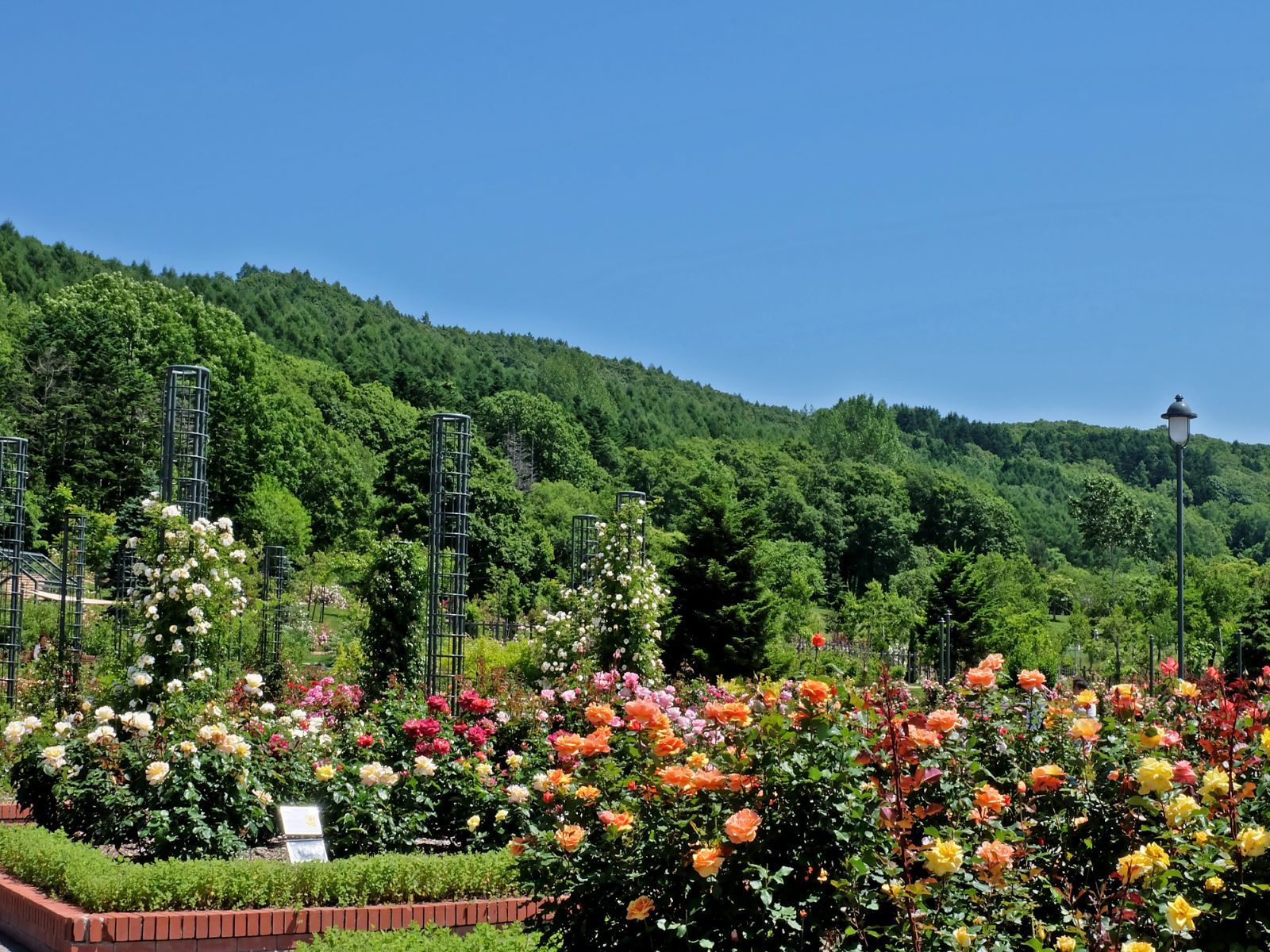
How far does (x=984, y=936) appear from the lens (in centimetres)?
356

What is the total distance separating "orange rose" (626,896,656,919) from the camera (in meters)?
3.80

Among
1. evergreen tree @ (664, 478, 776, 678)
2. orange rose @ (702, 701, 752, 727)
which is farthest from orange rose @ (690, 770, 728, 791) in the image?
evergreen tree @ (664, 478, 776, 678)

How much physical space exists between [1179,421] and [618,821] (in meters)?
11.3

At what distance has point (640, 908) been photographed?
3812mm

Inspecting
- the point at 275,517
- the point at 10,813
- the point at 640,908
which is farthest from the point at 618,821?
the point at 275,517

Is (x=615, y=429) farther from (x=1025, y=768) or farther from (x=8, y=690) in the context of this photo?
(x=1025, y=768)

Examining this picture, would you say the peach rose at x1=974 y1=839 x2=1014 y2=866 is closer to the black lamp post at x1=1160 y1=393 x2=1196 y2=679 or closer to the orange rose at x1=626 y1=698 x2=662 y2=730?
the orange rose at x1=626 y1=698 x2=662 y2=730

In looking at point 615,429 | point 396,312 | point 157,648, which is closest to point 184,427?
point 157,648

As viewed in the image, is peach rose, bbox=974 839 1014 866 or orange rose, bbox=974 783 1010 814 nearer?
peach rose, bbox=974 839 1014 866

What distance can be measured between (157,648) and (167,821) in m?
1.99

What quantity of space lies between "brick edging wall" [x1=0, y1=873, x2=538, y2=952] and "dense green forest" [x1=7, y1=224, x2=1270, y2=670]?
37.2 feet

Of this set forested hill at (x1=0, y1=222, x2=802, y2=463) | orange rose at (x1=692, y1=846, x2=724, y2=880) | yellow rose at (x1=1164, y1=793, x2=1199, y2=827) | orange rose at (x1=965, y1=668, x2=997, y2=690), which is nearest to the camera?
orange rose at (x1=692, y1=846, x2=724, y2=880)

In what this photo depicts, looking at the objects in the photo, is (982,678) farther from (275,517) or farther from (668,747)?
(275,517)

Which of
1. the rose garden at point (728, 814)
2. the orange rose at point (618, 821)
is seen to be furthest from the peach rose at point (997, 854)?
the orange rose at point (618, 821)
